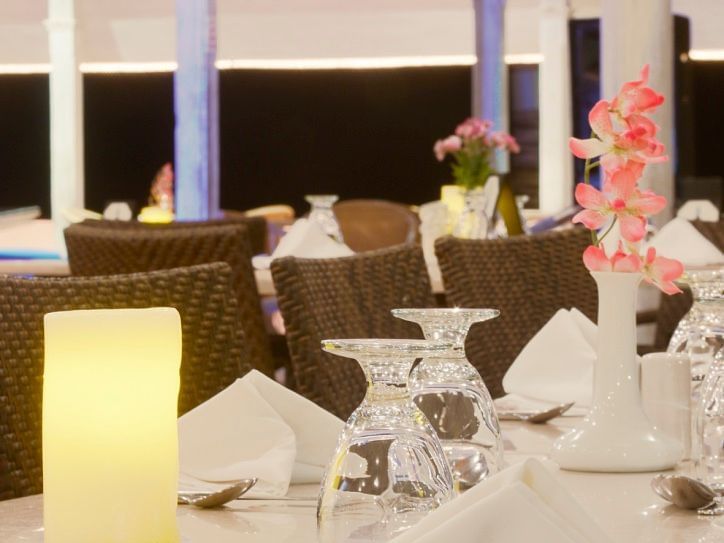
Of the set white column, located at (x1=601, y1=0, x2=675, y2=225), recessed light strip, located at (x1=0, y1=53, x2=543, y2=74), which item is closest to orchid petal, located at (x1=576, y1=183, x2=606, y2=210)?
white column, located at (x1=601, y1=0, x2=675, y2=225)

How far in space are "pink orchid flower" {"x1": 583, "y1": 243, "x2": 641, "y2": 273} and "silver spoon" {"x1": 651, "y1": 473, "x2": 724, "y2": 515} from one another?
31cm

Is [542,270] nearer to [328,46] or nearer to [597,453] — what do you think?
[597,453]

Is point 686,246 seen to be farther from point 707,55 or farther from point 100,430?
point 707,55

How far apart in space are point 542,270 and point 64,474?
2.08 meters

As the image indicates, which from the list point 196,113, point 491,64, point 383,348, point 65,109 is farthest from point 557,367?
point 65,109

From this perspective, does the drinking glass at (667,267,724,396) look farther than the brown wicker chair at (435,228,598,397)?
No

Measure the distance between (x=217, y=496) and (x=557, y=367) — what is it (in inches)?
31.8

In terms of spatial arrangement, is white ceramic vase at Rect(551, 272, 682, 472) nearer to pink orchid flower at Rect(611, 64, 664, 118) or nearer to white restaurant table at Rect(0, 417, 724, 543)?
white restaurant table at Rect(0, 417, 724, 543)

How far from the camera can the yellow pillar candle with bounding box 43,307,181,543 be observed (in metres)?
0.82

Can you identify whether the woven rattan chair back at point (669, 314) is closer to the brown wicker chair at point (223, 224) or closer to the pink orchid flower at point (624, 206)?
the brown wicker chair at point (223, 224)

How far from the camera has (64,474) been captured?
0.83 m

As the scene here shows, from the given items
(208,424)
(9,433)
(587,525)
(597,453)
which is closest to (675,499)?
(597,453)

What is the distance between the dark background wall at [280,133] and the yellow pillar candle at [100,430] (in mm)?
11408

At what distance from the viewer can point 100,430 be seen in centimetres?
83
